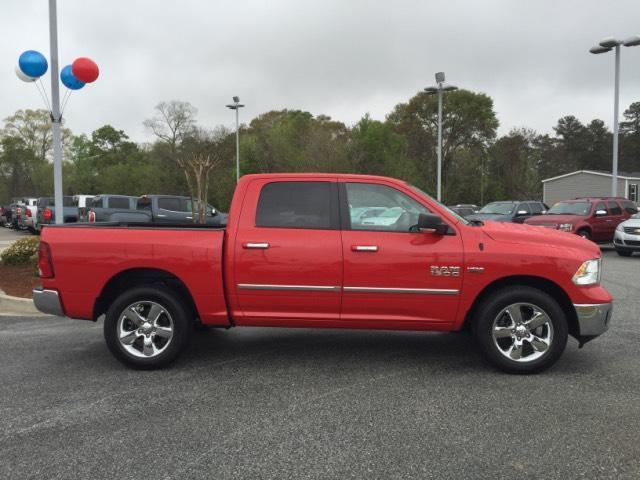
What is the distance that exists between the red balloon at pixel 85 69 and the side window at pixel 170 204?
10.9m

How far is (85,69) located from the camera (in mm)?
9797

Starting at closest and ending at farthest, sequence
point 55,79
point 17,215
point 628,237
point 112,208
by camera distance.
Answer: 1. point 55,79
2. point 628,237
3. point 112,208
4. point 17,215

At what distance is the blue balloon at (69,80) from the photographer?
34.7ft

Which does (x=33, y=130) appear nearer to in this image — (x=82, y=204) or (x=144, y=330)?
(x=82, y=204)

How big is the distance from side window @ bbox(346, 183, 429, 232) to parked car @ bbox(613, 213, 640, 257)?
42.4ft

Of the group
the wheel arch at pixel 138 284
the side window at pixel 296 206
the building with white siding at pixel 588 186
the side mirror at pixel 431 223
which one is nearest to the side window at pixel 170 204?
the wheel arch at pixel 138 284

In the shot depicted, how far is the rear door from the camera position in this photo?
4.98 metres

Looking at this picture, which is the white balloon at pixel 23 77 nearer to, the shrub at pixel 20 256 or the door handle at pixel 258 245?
the shrub at pixel 20 256

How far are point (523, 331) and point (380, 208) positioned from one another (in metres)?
1.67

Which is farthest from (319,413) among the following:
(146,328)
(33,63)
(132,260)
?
(33,63)

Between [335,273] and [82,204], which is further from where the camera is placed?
[82,204]

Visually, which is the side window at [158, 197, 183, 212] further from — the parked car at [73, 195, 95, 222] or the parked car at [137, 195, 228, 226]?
the parked car at [73, 195, 95, 222]

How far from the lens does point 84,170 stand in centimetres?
6794

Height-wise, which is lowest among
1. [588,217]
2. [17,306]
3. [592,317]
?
[17,306]
